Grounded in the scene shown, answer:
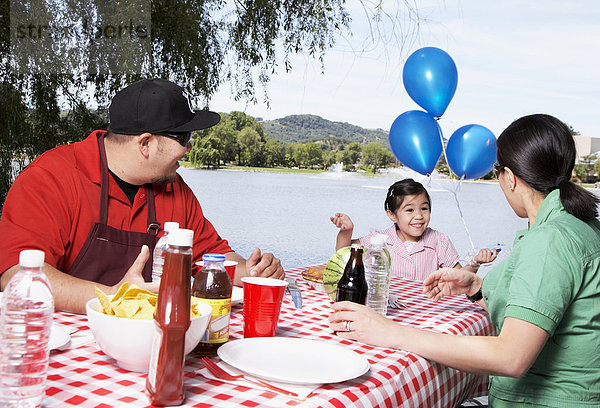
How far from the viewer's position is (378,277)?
1768 millimetres

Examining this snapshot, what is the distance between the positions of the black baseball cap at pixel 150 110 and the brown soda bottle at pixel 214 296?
2.87ft

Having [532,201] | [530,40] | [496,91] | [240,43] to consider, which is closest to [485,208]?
[496,91]

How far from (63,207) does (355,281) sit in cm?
100

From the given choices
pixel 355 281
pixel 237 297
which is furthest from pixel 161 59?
pixel 355 281

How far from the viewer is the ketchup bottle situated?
34.4 inches

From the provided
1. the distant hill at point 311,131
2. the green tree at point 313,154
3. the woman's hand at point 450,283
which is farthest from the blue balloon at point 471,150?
the green tree at point 313,154

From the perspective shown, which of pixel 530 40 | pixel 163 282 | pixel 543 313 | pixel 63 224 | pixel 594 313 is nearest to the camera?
pixel 163 282

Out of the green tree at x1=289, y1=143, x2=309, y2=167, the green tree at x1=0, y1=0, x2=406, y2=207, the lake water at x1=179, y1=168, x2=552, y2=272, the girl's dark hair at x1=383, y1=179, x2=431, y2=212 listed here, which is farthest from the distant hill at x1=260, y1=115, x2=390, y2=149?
the girl's dark hair at x1=383, y1=179, x2=431, y2=212

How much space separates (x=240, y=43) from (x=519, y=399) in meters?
4.39

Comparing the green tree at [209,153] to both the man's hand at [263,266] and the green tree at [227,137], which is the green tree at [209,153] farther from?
the man's hand at [263,266]

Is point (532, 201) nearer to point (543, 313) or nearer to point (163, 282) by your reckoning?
point (543, 313)

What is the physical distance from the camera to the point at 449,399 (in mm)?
1558

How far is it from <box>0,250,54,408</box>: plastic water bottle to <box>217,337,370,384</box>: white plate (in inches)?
14.4

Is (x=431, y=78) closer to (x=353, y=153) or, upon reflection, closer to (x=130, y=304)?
(x=130, y=304)
